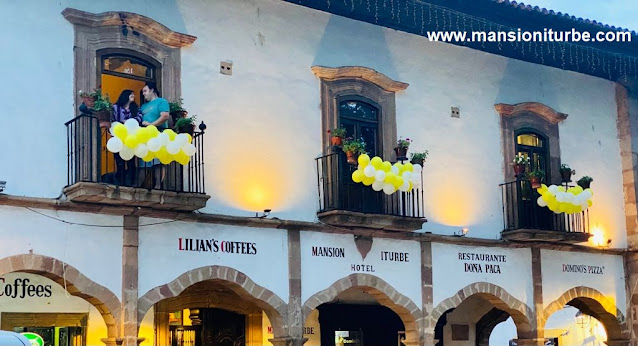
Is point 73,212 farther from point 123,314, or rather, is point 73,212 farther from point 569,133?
point 569,133

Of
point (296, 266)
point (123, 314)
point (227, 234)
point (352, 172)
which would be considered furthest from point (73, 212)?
point (352, 172)

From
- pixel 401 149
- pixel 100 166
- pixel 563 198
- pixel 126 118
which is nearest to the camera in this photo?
pixel 100 166

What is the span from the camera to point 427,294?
49.2ft

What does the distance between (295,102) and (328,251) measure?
2091mm

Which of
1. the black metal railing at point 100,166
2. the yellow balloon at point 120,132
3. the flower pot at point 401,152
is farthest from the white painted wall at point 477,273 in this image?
the yellow balloon at point 120,132

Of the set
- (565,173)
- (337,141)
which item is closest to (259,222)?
(337,141)

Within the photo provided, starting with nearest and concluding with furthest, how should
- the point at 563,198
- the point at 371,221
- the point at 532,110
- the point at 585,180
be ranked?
the point at 371,221
the point at 563,198
the point at 585,180
the point at 532,110

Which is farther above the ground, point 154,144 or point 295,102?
point 295,102

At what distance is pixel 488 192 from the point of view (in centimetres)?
1620

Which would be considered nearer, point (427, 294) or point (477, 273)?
point (427, 294)

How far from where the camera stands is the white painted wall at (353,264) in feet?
45.1

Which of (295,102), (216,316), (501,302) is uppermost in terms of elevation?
(295,102)

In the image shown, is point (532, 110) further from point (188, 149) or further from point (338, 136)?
point (188, 149)

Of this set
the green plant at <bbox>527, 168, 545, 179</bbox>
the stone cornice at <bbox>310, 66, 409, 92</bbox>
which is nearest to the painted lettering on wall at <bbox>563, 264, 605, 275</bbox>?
the green plant at <bbox>527, 168, 545, 179</bbox>
